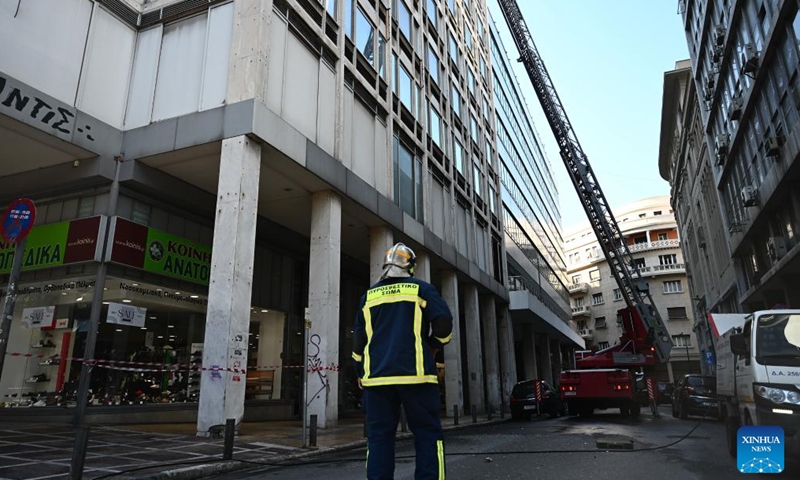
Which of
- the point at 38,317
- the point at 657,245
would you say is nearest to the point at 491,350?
the point at 38,317

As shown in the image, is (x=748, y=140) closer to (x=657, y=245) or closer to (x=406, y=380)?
(x=406, y=380)

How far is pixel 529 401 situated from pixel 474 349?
578cm

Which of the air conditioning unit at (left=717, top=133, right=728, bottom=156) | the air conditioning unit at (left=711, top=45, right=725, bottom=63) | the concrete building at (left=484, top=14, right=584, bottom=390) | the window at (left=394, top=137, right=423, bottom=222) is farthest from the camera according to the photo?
the concrete building at (left=484, top=14, right=584, bottom=390)

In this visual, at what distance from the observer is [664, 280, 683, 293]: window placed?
2510 inches

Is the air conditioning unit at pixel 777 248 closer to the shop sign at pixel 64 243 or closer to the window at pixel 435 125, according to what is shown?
the window at pixel 435 125

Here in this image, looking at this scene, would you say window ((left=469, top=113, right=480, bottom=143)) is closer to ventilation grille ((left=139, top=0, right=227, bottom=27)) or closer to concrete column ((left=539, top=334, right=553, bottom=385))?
ventilation grille ((left=139, top=0, right=227, bottom=27))

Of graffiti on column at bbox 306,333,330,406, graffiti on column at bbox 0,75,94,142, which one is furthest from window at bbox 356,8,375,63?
graffiti on column at bbox 306,333,330,406

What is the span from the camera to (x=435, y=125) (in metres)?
24.6

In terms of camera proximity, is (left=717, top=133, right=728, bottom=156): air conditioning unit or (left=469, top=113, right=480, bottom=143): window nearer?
(left=717, top=133, right=728, bottom=156): air conditioning unit

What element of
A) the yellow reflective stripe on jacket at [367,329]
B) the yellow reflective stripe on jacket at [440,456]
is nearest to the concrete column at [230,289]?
the yellow reflective stripe on jacket at [367,329]

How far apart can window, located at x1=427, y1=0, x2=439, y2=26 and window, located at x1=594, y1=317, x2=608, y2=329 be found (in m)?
53.0

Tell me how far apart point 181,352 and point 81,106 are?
6.61 meters

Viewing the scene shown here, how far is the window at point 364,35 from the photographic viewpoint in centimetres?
1773

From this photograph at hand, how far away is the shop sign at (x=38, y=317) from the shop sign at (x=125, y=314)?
1.68 metres
